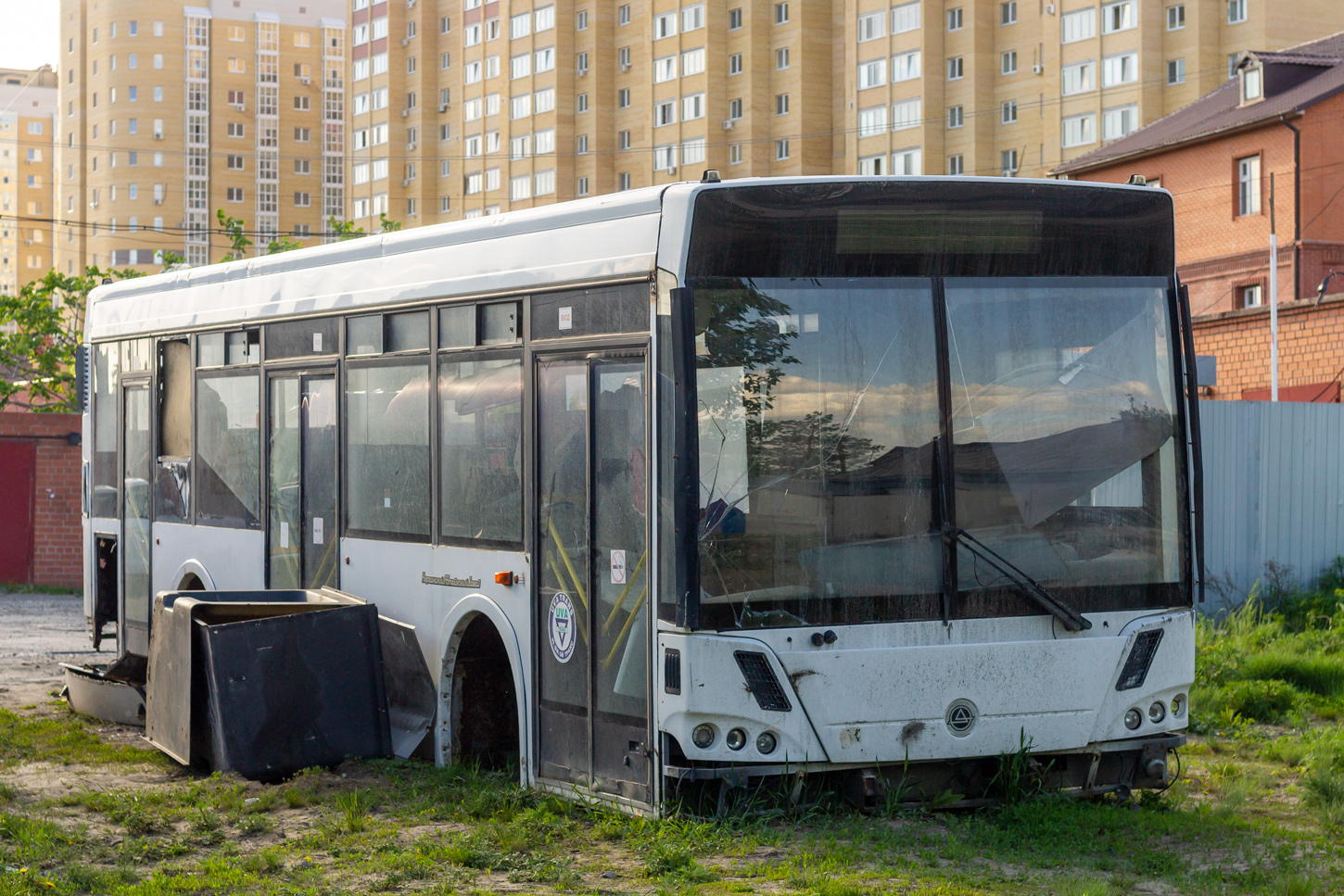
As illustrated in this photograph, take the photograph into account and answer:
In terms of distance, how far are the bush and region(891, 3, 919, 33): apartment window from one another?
216ft

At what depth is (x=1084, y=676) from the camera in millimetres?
7133

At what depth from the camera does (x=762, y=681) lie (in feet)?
22.0

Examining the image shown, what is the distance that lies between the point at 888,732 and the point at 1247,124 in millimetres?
41760

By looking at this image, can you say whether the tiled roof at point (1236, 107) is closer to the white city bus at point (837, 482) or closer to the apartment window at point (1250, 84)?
the apartment window at point (1250, 84)

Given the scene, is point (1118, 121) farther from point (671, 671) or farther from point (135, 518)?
point (671, 671)

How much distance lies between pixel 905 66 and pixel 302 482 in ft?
223

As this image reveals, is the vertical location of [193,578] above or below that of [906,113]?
below

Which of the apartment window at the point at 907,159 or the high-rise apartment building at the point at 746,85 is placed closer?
the high-rise apartment building at the point at 746,85

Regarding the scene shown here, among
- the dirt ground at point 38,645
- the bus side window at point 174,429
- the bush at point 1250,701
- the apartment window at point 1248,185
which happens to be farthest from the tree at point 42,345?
the apartment window at point 1248,185

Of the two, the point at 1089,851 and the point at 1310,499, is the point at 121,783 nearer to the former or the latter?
the point at 1089,851

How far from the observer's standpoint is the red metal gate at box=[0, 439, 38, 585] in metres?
25.0

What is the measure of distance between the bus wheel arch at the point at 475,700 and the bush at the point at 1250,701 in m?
4.97

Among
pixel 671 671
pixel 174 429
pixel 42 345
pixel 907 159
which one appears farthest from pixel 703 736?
pixel 907 159

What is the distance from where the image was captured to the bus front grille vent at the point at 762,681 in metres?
6.68
